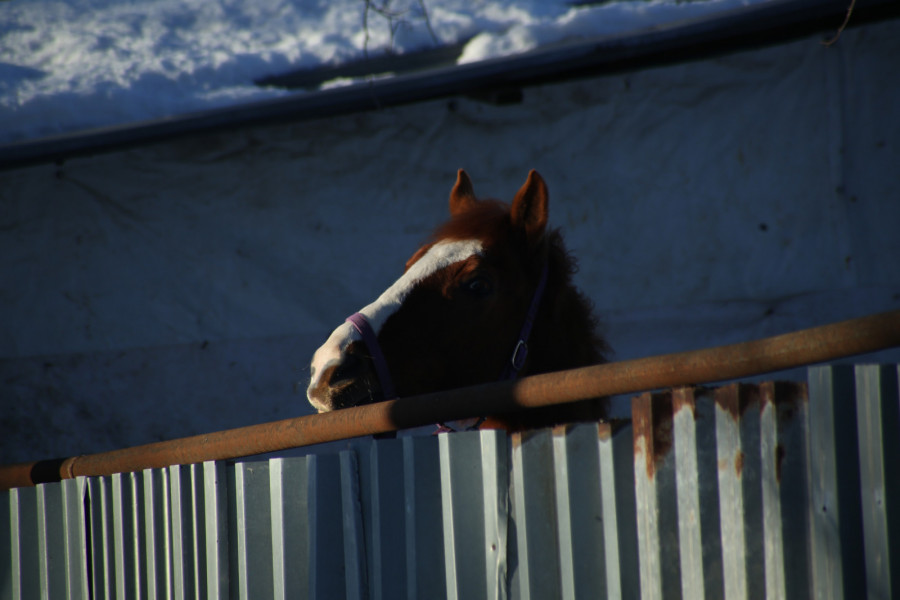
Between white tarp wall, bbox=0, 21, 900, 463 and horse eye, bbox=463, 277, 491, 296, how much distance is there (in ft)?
6.05

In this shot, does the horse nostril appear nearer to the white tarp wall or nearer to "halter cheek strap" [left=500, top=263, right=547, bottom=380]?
"halter cheek strap" [left=500, top=263, right=547, bottom=380]

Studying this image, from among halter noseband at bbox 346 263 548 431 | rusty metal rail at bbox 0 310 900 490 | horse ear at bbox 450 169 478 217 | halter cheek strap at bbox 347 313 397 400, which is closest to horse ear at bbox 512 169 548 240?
halter noseband at bbox 346 263 548 431

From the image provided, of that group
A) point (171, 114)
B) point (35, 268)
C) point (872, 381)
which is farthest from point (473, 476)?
point (35, 268)

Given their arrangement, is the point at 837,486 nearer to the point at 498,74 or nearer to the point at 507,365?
the point at 507,365

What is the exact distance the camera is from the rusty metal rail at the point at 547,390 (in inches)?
40.9

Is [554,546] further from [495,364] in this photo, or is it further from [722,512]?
[495,364]

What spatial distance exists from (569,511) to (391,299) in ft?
3.72

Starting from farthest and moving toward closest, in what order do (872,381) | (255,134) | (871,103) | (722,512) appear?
(255,134) → (871,103) → (722,512) → (872,381)

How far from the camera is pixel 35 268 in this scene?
4738 mm

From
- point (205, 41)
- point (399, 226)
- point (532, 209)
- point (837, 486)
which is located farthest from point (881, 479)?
point (205, 41)

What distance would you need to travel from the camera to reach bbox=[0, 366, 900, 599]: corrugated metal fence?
3.58ft

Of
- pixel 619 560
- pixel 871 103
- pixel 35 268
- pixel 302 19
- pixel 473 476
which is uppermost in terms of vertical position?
pixel 302 19

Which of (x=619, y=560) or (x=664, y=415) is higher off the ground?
(x=664, y=415)

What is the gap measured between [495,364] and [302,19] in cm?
351
